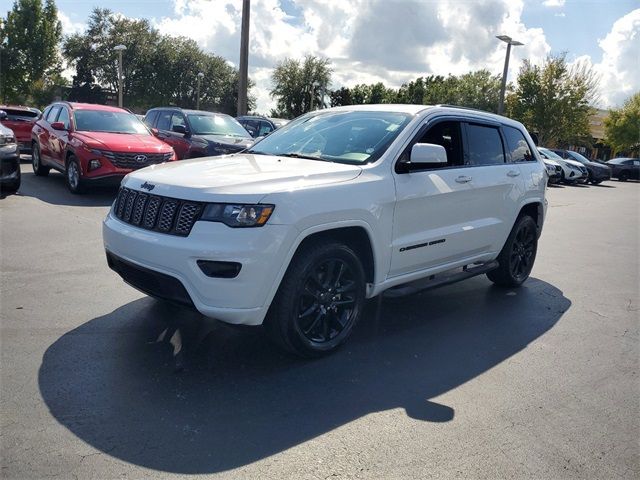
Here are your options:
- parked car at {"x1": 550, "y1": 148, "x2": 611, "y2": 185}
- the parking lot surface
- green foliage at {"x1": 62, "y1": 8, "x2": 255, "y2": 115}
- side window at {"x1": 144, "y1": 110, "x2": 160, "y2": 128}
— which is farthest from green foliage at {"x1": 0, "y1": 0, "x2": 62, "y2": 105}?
the parking lot surface

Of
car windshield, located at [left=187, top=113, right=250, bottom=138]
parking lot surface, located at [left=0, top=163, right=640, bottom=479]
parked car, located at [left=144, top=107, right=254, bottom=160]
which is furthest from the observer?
car windshield, located at [left=187, top=113, right=250, bottom=138]

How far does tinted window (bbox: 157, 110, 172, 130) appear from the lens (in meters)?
13.7

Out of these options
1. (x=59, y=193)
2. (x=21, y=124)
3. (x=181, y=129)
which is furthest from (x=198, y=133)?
(x=21, y=124)

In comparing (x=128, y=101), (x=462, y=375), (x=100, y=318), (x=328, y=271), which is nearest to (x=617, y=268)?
(x=462, y=375)

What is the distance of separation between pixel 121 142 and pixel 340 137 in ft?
22.0

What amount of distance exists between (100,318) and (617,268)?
692 cm

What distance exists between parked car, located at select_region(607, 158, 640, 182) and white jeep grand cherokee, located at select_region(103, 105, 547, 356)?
110 feet

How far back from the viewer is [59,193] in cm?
1033

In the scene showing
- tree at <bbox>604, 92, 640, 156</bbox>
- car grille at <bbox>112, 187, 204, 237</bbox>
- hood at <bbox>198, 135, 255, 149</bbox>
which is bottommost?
car grille at <bbox>112, 187, 204, 237</bbox>

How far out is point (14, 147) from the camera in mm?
8547

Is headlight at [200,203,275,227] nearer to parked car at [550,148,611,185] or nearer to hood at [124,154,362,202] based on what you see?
hood at [124,154,362,202]

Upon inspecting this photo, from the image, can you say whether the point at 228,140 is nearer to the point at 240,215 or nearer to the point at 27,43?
the point at 240,215

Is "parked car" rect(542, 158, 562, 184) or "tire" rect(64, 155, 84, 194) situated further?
"parked car" rect(542, 158, 562, 184)

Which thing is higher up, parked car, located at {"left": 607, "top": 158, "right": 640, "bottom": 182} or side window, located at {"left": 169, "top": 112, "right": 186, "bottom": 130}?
side window, located at {"left": 169, "top": 112, "right": 186, "bottom": 130}
